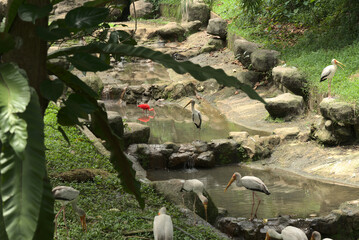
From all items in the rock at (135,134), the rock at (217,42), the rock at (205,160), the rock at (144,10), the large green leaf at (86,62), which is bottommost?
the rock at (205,160)

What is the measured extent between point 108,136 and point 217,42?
15.8 metres

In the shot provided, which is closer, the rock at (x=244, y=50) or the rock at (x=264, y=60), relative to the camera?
the rock at (x=264, y=60)

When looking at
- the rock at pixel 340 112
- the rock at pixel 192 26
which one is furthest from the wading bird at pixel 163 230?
the rock at pixel 192 26

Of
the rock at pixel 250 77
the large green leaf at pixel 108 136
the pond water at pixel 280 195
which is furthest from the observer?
the rock at pixel 250 77

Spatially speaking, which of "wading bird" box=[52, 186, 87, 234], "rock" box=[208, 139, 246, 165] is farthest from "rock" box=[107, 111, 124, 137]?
"wading bird" box=[52, 186, 87, 234]

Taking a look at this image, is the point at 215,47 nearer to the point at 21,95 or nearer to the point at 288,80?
the point at 288,80

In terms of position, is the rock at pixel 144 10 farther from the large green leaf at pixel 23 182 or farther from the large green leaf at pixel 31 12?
the large green leaf at pixel 23 182

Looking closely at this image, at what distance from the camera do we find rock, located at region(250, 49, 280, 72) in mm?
13973

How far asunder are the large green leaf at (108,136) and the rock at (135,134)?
6.78 m

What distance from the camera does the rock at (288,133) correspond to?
10.3 m

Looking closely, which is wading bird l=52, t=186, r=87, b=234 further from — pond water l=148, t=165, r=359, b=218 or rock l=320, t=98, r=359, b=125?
rock l=320, t=98, r=359, b=125

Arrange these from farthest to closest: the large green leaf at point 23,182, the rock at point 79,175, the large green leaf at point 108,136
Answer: the rock at point 79,175 < the large green leaf at point 108,136 < the large green leaf at point 23,182

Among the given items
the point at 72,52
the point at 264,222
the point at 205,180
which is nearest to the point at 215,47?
the point at 205,180

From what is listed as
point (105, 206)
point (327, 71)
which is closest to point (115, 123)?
point (105, 206)
